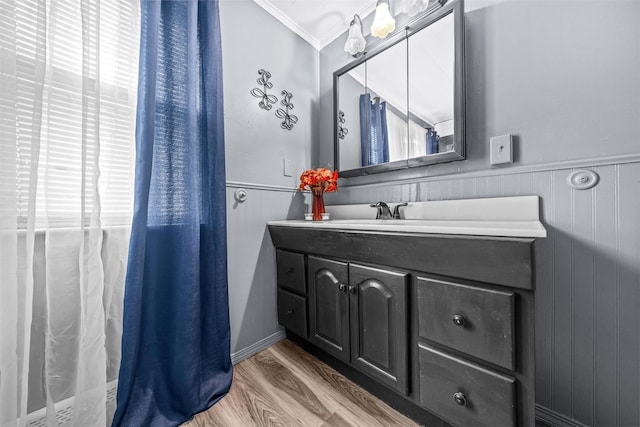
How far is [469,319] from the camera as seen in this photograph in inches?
29.9

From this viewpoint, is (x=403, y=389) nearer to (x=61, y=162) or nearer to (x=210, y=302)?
(x=210, y=302)

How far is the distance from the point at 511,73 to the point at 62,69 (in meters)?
1.73

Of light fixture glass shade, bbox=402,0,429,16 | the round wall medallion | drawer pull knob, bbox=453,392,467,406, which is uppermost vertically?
light fixture glass shade, bbox=402,0,429,16

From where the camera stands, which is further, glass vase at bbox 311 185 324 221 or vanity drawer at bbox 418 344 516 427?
glass vase at bbox 311 185 324 221

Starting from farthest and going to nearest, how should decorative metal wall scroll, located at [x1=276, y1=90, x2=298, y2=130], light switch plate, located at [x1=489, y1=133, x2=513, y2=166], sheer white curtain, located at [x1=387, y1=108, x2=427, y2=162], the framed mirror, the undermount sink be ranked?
decorative metal wall scroll, located at [x1=276, y1=90, x2=298, y2=130] < sheer white curtain, located at [x1=387, y1=108, x2=427, y2=162] < the framed mirror < light switch plate, located at [x1=489, y1=133, x2=513, y2=166] < the undermount sink

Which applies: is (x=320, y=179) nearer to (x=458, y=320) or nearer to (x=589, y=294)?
(x=458, y=320)

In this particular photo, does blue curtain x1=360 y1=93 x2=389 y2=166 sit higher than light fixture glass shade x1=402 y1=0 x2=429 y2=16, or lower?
lower

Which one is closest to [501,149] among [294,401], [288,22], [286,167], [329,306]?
[329,306]

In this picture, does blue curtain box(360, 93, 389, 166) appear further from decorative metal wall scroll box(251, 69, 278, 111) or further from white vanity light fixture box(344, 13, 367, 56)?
decorative metal wall scroll box(251, 69, 278, 111)

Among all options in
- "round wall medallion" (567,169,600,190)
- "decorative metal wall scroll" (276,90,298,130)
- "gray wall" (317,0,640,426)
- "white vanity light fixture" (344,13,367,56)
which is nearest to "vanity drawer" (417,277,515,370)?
"gray wall" (317,0,640,426)

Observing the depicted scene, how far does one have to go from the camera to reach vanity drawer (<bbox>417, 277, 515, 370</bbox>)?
0.69 m

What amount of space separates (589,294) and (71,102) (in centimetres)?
199

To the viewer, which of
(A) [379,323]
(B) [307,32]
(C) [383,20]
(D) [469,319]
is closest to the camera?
(D) [469,319]

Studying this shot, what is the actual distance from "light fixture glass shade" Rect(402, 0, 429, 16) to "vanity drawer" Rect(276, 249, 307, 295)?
1444 millimetres
